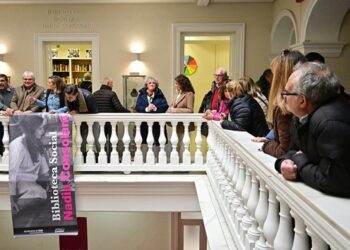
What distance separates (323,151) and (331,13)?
4093mm

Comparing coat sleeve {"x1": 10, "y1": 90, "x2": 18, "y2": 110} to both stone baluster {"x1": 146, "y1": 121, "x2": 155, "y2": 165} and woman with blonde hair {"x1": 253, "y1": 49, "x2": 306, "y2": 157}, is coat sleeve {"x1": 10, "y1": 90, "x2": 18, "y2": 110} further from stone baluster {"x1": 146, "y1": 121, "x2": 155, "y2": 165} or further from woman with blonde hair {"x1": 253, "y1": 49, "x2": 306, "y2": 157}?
woman with blonde hair {"x1": 253, "y1": 49, "x2": 306, "y2": 157}

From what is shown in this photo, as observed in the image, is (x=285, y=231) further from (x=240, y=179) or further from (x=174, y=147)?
(x=174, y=147)

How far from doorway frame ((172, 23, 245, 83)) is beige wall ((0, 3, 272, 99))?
0.09 m

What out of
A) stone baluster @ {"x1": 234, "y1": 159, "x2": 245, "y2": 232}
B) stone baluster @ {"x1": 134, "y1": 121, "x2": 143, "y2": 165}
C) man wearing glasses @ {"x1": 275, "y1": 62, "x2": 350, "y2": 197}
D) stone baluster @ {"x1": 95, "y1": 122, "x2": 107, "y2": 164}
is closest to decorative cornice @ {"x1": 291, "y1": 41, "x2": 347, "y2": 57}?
stone baluster @ {"x1": 134, "y1": 121, "x2": 143, "y2": 165}

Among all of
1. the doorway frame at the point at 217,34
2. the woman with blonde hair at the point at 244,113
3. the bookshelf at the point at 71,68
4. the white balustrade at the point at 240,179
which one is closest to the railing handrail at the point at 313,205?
the white balustrade at the point at 240,179

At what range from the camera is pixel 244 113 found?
3.04 m

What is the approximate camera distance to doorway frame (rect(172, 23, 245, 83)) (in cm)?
716

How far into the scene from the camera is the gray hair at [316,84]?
136cm

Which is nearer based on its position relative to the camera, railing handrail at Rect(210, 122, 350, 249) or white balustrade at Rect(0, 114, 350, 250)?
railing handrail at Rect(210, 122, 350, 249)

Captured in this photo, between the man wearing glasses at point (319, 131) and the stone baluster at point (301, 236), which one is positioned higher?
the man wearing glasses at point (319, 131)

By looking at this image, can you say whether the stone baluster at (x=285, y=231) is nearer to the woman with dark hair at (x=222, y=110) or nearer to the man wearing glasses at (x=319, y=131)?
the man wearing glasses at (x=319, y=131)

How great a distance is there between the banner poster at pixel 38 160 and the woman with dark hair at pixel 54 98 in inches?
4.9

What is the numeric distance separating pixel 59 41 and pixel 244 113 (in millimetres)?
5365

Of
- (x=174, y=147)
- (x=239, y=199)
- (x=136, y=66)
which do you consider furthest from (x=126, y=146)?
(x=136, y=66)
